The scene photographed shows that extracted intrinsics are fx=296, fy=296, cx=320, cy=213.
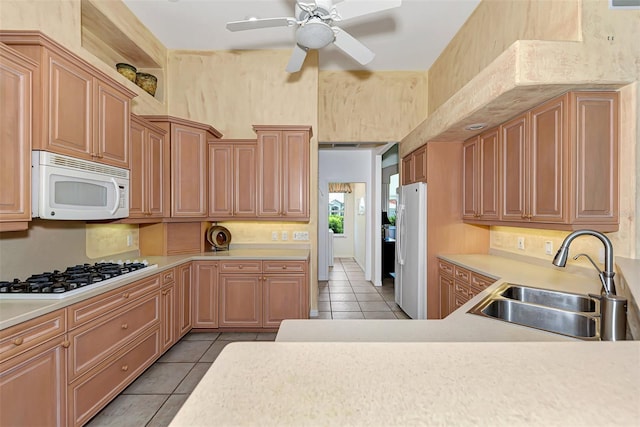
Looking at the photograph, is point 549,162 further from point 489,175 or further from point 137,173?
point 137,173

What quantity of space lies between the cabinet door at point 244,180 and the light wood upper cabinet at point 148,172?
2.55 feet

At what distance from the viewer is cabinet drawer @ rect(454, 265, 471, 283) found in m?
2.85

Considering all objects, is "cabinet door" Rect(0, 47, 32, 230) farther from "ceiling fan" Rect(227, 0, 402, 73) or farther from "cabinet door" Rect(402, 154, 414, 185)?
"cabinet door" Rect(402, 154, 414, 185)

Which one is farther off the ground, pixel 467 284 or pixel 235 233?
pixel 235 233

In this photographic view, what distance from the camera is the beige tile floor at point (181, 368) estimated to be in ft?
6.85

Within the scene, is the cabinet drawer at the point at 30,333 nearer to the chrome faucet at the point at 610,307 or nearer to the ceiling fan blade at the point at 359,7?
the chrome faucet at the point at 610,307

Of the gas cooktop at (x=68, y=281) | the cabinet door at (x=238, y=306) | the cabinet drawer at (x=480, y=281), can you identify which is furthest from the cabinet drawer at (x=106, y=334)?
the cabinet drawer at (x=480, y=281)

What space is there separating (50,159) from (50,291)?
80 cm

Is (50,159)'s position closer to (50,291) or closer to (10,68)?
(10,68)

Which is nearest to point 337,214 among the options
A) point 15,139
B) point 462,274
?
point 462,274

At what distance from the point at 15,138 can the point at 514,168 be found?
3574 mm

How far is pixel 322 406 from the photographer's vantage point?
54cm

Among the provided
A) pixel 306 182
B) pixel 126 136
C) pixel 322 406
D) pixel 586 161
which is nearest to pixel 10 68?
pixel 126 136

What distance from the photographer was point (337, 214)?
9.70 metres
